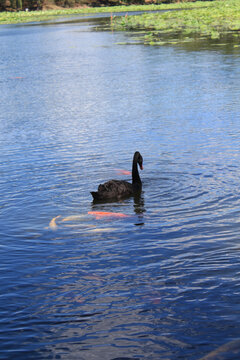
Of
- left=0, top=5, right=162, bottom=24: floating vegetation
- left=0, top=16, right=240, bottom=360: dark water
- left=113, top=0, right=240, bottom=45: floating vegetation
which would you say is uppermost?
left=0, top=5, right=162, bottom=24: floating vegetation

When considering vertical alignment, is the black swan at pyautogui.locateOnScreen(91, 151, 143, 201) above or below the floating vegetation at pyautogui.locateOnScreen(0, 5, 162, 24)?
below

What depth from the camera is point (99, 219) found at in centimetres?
872

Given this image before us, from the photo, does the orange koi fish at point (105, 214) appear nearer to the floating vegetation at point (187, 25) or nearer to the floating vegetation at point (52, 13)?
the floating vegetation at point (187, 25)

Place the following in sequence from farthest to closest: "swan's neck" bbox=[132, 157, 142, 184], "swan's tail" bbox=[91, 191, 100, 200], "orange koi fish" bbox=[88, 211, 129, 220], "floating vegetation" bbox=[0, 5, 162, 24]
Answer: "floating vegetation" bbox=[0, 5, 162, 24], "swan's neck" bbox=[132, 157, 142, 184], "swan's tail" bbox=[91, 191, 100, 200], "orange koi fish" bbox=[88, 211, 129, 220]

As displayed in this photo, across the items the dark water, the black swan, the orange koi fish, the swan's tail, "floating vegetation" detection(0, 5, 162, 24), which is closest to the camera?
the dark water

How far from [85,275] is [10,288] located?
0.90 metres

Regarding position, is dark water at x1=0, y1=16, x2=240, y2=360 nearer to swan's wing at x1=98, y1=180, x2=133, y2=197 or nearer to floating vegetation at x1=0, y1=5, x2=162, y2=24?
swan's wing at x1=98, y1=180, x2=133, y2=197

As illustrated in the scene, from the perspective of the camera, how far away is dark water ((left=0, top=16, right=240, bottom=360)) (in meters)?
5.37

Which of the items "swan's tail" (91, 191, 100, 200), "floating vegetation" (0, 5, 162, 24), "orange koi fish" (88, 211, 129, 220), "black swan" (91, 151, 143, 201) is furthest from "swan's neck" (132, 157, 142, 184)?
"floating vegetation" (0, 5, 162, 24)

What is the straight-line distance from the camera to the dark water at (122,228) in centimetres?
537

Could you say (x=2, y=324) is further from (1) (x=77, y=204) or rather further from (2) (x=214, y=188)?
(2) (x=214, y=188)

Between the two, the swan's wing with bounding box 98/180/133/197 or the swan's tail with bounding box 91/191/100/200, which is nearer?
the swan's tail with bounding box 91/191/100/200

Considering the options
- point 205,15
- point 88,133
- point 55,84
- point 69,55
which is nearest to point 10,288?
point 88,133

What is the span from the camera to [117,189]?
31.5 feet
